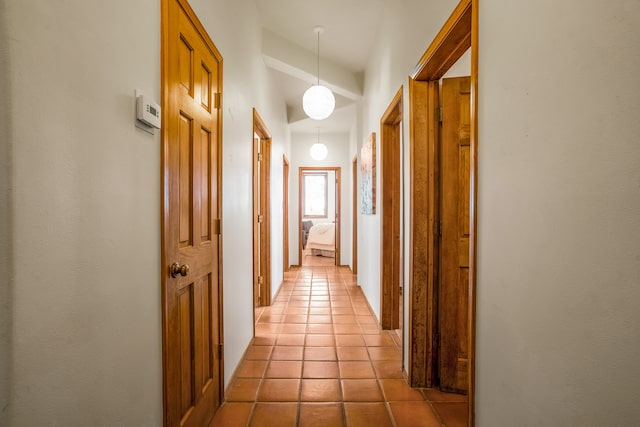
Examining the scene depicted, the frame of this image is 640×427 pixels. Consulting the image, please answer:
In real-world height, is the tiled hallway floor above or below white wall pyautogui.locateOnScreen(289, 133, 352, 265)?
below

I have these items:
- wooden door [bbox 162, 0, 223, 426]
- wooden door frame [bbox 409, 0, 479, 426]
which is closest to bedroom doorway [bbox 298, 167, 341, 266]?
wooden door frame [bbox 409, 0, 479, 426]

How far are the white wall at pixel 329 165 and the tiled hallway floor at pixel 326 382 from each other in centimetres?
311

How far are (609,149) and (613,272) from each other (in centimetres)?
26

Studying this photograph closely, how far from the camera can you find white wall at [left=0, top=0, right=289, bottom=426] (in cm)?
65

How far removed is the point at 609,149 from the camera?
2.38 ft

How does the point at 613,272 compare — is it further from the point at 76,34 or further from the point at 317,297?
the point at 317,297

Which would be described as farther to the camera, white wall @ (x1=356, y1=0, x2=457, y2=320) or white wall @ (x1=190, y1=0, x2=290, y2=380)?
white wall @ (x1=190, y1=0, x2=290, y2=380)

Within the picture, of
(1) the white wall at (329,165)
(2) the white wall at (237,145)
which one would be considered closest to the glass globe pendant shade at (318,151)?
(1) the white wall at (329,165)

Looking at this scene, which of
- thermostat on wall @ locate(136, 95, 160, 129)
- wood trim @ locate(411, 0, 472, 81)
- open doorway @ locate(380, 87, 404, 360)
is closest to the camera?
thermostat on wall @ locate(136, 95, 160, 129)

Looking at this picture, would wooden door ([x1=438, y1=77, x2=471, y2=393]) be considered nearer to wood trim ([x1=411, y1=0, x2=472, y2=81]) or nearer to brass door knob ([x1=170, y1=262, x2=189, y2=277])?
wood trim ([x1=411, y1=0, x2=472, y2=81])

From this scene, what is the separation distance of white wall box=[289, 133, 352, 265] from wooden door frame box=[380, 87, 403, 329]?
352 cm

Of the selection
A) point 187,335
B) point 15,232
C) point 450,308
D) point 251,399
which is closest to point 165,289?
point 187,335

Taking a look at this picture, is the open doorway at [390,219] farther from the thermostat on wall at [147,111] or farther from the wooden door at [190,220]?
the thermostat on wall at [147,111]

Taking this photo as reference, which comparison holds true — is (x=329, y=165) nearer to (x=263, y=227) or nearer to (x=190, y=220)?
(x=263, y=227)
